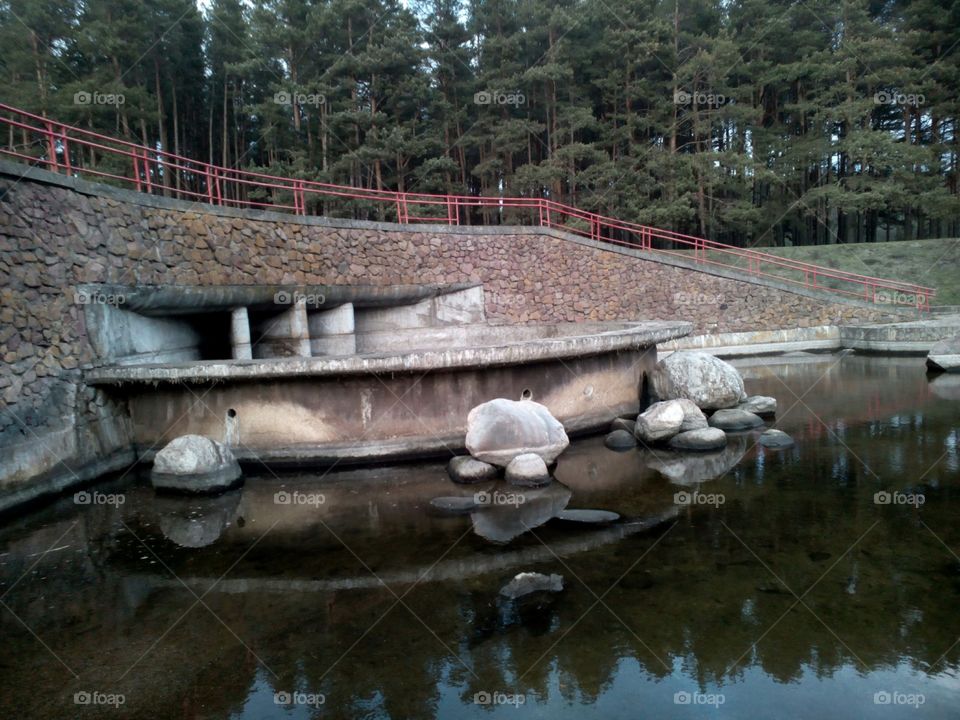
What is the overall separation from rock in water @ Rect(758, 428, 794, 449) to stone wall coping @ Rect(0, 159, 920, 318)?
8902 millimetres

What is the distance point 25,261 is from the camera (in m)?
7.09

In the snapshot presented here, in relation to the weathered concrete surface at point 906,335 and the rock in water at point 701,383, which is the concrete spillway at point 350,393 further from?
the weathered concrete surface at point 906,335

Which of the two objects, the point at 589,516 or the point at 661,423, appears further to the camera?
the point at 661,423

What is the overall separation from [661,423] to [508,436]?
7.94 ft

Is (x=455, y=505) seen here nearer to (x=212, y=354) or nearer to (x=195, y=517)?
(x=195, y=517)

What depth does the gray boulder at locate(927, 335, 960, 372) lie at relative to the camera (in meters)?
13.7

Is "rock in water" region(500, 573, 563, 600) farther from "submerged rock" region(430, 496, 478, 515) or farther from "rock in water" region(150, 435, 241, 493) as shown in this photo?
"rock in water" region(150, 435, 241, 493)

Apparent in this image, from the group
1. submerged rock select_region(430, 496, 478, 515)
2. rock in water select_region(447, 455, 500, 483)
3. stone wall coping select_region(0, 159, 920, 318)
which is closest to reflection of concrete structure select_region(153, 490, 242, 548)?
submerged rock select_region(430, 496, 478, 515)

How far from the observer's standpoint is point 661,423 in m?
8.41

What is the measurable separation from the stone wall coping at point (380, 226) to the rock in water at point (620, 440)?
282 inches

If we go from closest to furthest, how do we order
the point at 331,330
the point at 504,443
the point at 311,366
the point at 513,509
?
1. the point at 513,509
2. the point at 504,443
3. the point at 311,366
4. the point at 331,330

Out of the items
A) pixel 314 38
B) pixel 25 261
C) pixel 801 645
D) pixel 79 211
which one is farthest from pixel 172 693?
pixel 314 38

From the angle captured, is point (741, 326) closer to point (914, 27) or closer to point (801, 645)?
point (801, 645)

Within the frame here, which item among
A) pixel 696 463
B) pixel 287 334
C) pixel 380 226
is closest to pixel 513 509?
pixel 696 463
